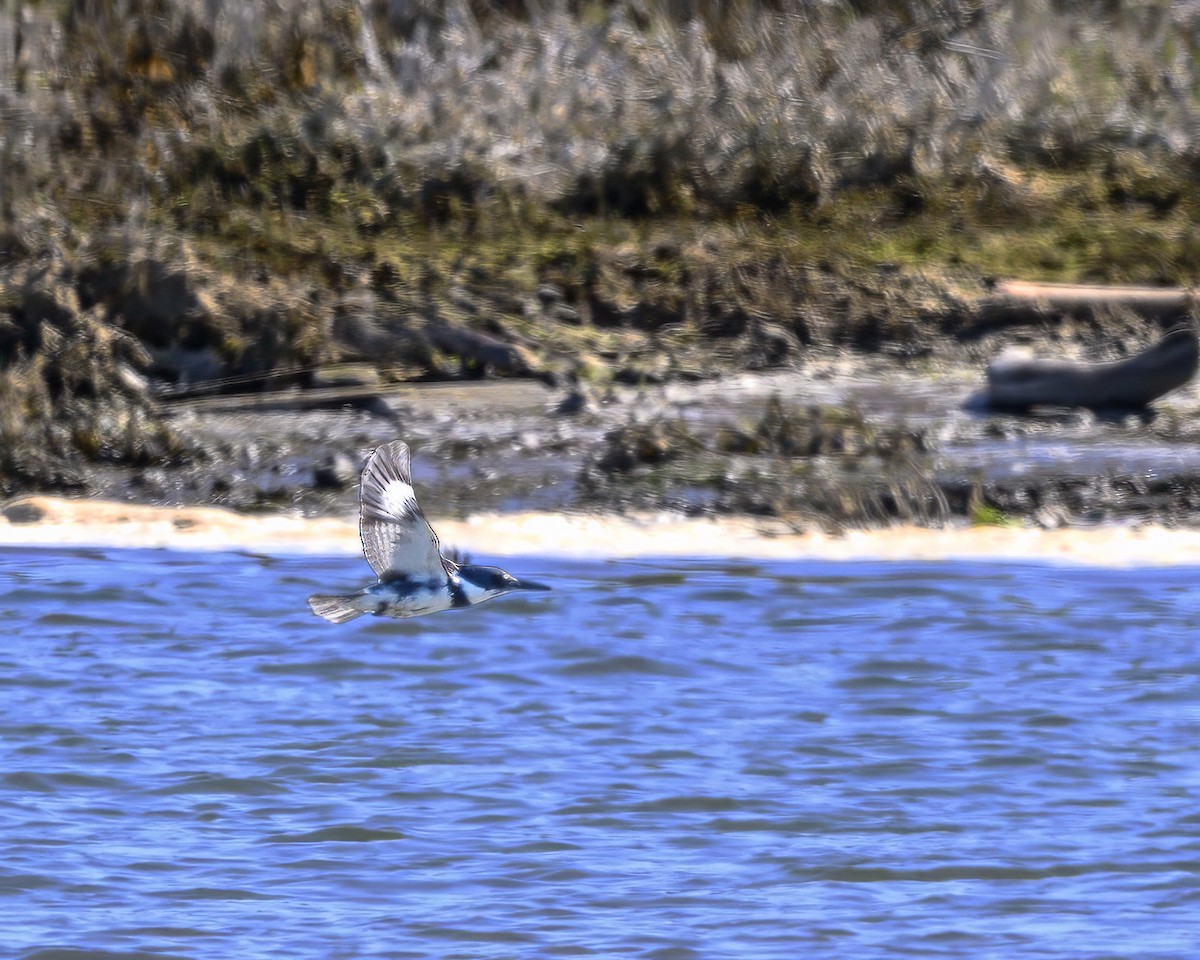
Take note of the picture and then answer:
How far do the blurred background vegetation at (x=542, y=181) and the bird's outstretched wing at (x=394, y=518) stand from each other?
4.31 metres

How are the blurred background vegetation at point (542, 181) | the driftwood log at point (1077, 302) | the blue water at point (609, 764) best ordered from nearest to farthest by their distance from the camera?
1. the blue water at point (609, 764)
2. the blurred background vegetation at point (542, 181)
3. the driftwood log at point (1077, 302)

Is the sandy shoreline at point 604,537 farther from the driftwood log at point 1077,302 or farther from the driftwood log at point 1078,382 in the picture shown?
the driftwood log at point 1077,302

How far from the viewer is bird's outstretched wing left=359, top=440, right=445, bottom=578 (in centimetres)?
466

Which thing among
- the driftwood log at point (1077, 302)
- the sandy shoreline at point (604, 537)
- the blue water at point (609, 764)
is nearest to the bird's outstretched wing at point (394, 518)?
the blue water at point (609, 764)

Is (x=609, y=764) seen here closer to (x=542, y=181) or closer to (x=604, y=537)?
(x=604, y=537)

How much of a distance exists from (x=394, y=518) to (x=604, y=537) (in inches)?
137

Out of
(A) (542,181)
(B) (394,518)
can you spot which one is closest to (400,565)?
(B) (394,518)

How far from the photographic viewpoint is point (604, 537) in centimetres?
817

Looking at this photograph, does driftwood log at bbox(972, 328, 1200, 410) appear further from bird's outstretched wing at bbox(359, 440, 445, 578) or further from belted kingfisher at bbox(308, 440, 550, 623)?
bird's outstretched wing at bbox(359, 440, 445, 578)

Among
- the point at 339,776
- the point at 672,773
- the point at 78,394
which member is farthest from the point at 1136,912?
the point at 78,394

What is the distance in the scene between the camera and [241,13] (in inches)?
456

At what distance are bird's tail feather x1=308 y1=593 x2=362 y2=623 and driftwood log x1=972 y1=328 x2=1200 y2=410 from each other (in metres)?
4.84

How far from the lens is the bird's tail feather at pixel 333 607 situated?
181 inches

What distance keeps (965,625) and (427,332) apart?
3411mm
